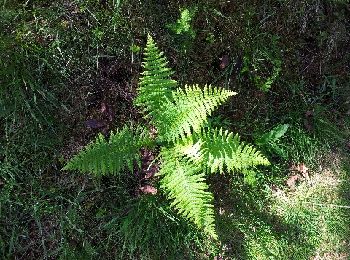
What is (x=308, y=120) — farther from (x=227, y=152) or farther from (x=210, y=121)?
(x=227, y=152)

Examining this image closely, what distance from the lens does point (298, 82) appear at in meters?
5.14

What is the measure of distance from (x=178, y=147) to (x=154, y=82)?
61 cm

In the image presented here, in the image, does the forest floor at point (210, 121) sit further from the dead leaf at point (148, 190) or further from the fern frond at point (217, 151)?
the fern frond at point (217, 151)

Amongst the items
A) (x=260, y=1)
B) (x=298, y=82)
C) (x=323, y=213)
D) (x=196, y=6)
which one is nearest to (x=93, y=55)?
(x=196, y=6)

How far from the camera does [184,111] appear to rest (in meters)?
4.11

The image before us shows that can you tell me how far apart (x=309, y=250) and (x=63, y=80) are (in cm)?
315

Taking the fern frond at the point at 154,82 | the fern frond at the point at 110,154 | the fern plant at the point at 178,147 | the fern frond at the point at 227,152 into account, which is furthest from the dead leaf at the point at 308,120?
the fern frond at the point at 110,154

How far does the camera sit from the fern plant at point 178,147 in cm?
406

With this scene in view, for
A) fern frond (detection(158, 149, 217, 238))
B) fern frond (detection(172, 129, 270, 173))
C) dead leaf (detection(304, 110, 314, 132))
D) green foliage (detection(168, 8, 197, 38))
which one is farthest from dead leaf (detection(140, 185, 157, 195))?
dead leaf (detection(304, 110, 314, 132))

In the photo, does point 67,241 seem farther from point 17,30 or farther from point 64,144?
point 17,30

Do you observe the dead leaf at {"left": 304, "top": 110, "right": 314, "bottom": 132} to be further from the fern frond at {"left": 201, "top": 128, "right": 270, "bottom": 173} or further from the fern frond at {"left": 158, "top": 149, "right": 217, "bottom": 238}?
the fern frond at {"left": 158, "top": 149, "right": 217, "bottom": 238}

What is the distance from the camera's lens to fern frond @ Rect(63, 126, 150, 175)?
405 cm

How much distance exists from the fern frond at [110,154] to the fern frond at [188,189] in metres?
0.29

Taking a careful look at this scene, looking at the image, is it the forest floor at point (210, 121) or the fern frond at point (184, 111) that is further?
the forest floor at point (210, 121)
